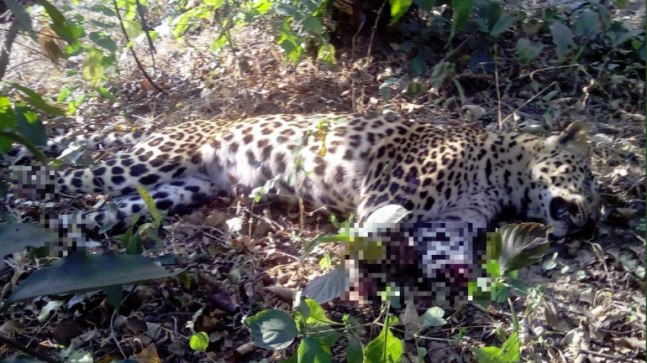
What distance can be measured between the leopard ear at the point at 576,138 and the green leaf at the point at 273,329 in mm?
2417

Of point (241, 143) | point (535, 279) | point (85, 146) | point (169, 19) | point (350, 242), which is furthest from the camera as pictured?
point (169, 19)

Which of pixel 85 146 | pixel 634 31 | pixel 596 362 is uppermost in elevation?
pixel 634 31

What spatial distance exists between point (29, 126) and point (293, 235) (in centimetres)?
190

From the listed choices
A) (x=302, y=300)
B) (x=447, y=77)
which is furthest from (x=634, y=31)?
(x=302, y=300)

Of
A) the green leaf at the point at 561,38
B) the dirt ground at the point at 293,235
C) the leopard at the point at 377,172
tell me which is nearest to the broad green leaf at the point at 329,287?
the dirt ground at the point at 293,235

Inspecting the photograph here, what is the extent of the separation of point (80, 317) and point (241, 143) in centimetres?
179

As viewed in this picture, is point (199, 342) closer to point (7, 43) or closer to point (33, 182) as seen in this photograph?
point (7, 43)

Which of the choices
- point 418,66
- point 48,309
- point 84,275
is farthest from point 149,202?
point 418,66

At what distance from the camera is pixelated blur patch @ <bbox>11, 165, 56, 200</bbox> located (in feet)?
15.0

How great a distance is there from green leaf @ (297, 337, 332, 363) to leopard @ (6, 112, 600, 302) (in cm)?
125

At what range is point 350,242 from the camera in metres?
3.15

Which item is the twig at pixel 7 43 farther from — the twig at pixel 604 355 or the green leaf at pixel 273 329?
the twig at pixel 604 355

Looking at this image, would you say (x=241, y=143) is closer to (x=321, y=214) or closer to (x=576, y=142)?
(x=321, y=214)


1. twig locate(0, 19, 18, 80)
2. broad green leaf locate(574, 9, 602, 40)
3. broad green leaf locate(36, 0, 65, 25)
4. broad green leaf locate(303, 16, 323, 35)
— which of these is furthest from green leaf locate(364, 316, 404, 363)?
broad green leaf locate(574, 9, 602, 40)
